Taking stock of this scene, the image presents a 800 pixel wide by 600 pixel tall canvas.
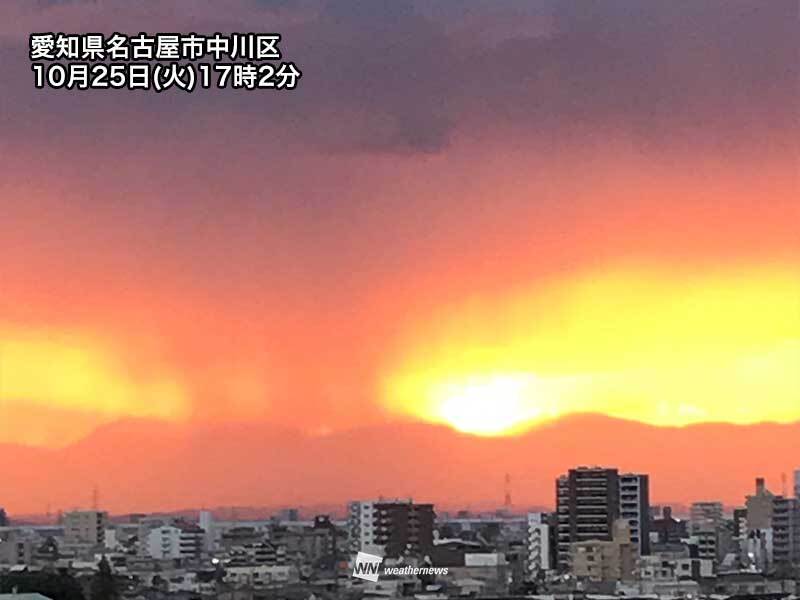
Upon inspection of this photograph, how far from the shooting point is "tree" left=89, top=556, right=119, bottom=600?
8.89 metres

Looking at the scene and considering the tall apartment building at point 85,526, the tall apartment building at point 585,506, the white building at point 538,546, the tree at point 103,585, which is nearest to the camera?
the tree at point 103,585

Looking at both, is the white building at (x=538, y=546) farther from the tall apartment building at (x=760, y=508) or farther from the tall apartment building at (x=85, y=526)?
the tall apartment building at (x=85, y=526)

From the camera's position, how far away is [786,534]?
1198cm

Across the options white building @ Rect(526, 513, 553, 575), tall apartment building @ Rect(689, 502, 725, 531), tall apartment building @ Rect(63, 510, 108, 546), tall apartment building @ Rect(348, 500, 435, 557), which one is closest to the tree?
tall apartment building @ Rect(63, 510, 108, 546)

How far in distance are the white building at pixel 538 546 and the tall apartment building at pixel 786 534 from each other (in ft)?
3.93

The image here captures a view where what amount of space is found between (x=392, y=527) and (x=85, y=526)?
147 cm

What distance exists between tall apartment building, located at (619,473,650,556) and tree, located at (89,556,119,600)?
2.36 meters

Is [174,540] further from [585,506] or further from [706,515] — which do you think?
[706,515]

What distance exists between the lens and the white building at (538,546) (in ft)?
33.5

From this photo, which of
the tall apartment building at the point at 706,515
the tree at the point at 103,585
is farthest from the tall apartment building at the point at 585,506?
the tree at the point at 103,585

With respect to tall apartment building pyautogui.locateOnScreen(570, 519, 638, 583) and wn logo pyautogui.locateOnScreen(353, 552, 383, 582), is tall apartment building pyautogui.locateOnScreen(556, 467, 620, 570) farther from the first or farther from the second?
wn logo pyautogui.locateOnScreen(353, 552, 383, 582)

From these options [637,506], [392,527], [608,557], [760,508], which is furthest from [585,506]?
[392,527]

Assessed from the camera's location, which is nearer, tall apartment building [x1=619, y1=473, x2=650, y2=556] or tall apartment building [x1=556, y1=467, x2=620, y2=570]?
tall apartment building [x1=556, y1=467, x2=620, y2=570]

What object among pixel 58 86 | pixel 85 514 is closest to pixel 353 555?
pixel 85 514
